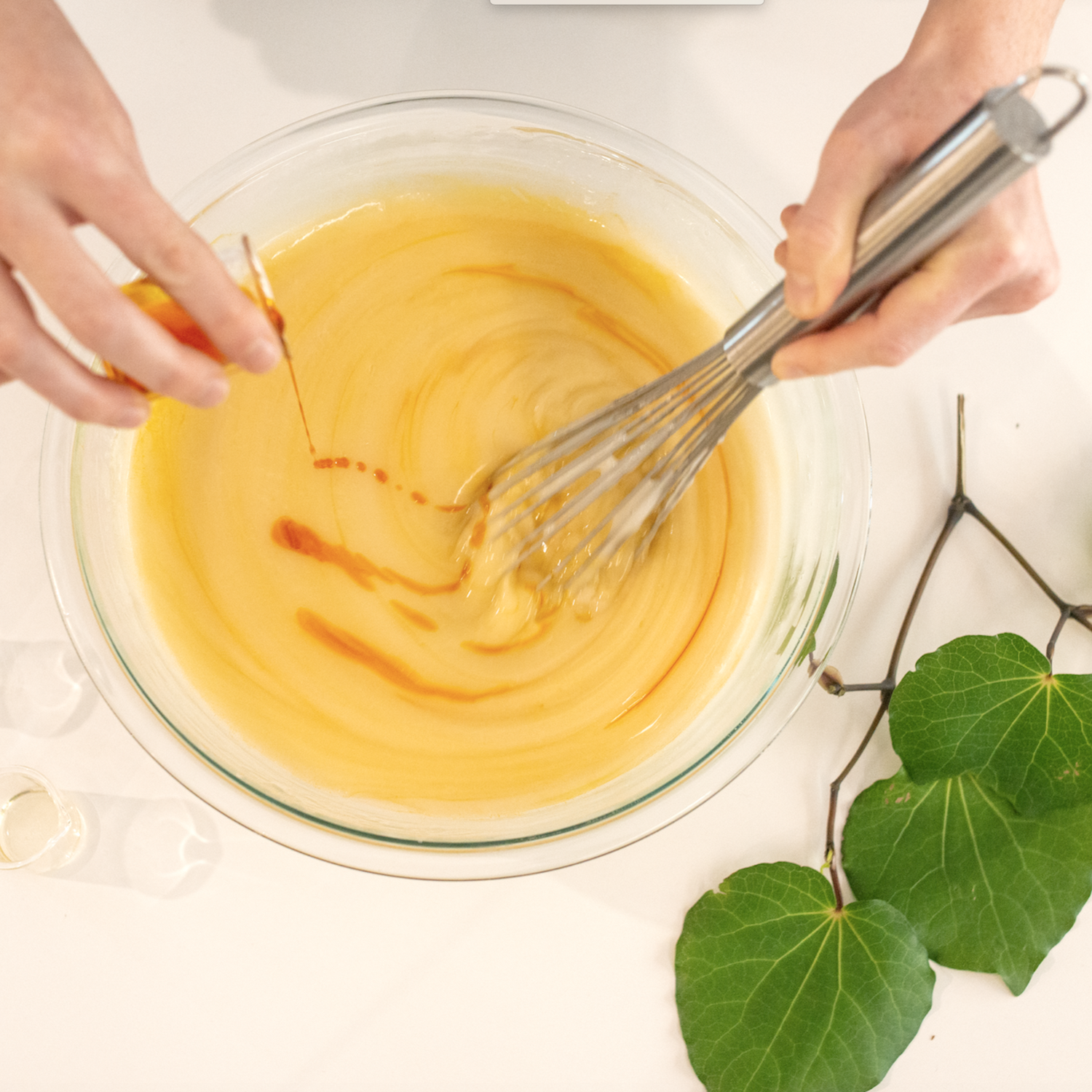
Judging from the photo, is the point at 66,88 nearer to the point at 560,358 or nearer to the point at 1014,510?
the point at 560,358

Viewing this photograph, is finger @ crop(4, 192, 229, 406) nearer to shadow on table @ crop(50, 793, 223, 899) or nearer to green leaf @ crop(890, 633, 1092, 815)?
shadow on table @ crop(50, 793, 223, 899)

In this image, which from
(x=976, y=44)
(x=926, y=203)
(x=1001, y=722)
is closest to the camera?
(x=926, y=203)

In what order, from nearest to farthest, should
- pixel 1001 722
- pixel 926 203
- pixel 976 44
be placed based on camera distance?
pixel 926 203 < pixel 976 44 < pixel 1001 722

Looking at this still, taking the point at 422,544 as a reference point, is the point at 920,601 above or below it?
below

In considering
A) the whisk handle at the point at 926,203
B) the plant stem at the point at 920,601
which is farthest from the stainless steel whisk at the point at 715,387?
the plant stem at the point at 920,601

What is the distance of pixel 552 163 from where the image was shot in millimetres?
798

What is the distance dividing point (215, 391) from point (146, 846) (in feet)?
1.51

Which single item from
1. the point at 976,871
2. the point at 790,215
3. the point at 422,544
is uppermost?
the point at 422,544

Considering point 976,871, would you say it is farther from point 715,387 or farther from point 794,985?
point 715,387

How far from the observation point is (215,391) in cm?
51

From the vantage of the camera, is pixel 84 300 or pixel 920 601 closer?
pixel 84 300

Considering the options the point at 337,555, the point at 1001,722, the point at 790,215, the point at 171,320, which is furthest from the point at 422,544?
the point at 1001,722

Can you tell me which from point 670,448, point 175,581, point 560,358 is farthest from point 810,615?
point 175,581

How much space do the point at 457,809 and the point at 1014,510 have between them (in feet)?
1.87
